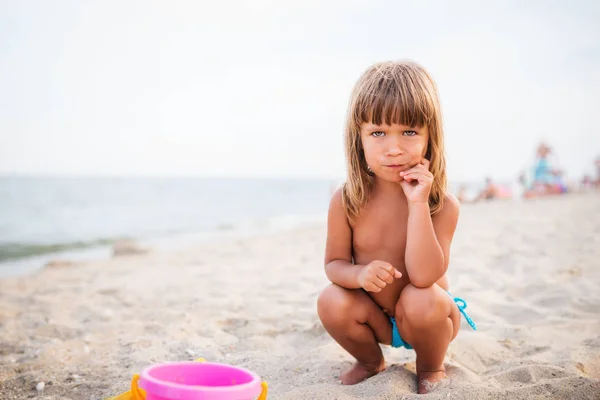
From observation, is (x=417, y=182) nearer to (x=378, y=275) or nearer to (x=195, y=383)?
(x=378, y=275)

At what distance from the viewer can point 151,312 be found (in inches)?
143

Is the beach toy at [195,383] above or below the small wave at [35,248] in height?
above

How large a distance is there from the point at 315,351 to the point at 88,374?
119cm

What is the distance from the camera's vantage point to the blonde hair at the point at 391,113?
200cm

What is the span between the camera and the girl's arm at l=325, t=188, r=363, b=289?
85.9 inches

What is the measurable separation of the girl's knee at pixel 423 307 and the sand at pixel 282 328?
0.28 meters

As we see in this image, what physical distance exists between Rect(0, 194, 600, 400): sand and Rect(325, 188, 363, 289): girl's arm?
1.65 ft

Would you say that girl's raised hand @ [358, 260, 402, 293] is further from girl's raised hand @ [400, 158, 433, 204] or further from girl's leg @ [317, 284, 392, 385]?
girl's raised hand @ [400, 158, 433, 204]

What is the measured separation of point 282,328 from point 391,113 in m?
1.73

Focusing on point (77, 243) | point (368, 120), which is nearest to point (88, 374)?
point (368, 120)

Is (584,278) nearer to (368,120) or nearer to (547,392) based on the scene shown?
(547,392)

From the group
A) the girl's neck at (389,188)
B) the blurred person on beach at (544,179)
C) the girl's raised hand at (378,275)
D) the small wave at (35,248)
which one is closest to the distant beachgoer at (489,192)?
the blurred person on beach at (544,179)

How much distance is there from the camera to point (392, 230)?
87.0 inches

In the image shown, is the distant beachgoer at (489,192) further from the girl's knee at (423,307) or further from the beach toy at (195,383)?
the beach toy at (195,383)
